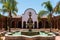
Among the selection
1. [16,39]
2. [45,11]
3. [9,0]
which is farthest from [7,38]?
[45,11]

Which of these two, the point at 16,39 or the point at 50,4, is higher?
the point at 50,4

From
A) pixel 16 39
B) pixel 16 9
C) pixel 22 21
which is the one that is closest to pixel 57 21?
pixel 22 21

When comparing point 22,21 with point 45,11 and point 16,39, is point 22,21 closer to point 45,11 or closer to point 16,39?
point 45,11

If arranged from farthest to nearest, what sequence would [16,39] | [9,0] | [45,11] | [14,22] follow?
1. [14,22]
2. [45,11]
3. [9,0]
4. [16,39]

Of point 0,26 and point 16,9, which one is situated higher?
point 16,9

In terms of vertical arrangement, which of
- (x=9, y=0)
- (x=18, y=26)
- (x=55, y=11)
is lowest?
(x=18, y=26)

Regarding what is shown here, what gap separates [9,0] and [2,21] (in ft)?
39.1

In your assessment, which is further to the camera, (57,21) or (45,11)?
(57,21)

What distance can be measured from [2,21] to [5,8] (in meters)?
10.6

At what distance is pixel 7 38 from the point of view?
12.4 meters

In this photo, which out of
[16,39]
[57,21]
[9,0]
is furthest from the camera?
[57,21]

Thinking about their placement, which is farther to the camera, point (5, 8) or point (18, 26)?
point (18, 26)

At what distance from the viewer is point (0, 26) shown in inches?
1495

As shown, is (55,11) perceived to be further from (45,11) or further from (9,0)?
(9,0)
